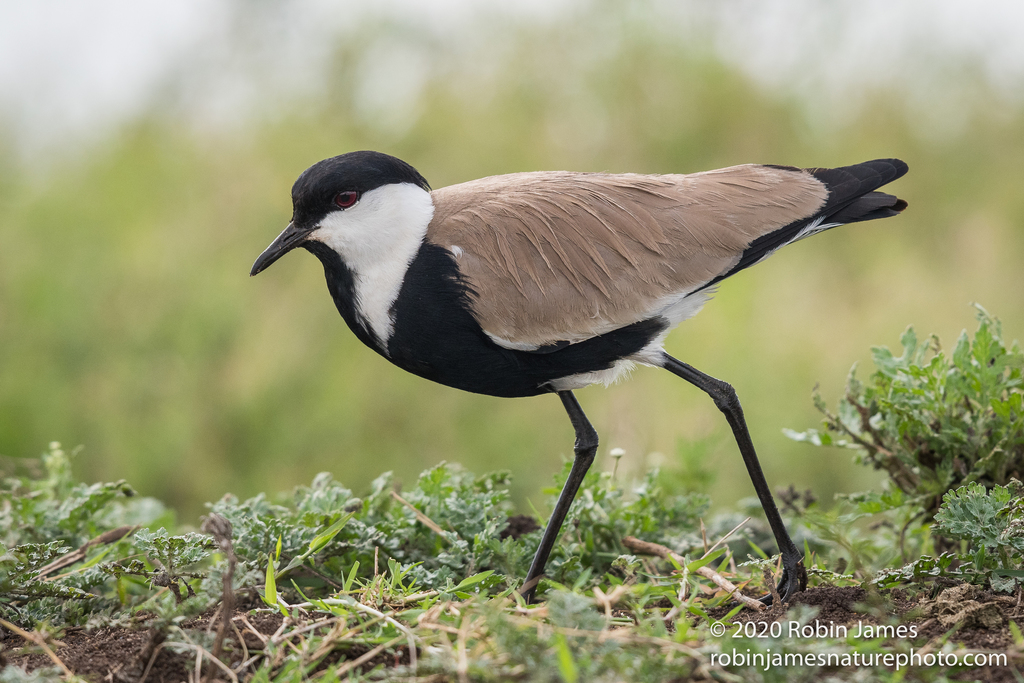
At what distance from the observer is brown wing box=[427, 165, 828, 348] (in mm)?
3082

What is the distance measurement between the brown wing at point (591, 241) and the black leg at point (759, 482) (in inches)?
12.2

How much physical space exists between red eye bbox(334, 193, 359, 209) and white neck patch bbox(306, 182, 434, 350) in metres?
0.02

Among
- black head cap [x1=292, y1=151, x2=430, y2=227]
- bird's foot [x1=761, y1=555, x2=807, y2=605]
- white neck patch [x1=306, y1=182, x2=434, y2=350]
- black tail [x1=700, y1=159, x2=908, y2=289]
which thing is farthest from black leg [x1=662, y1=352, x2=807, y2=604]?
black head cap [x1=292, y1=151, x2=430, y2=227]

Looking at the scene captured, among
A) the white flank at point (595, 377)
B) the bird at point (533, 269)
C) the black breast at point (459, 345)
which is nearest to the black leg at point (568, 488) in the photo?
the bird at point (533, 269)

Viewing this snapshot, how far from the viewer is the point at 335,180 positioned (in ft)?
10.2

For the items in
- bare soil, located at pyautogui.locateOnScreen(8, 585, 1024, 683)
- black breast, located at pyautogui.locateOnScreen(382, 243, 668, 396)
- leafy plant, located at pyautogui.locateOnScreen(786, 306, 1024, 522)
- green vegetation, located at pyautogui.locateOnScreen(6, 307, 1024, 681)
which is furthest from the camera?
leafy plant, located at pyautogui.locateOnScreen(786, 306, 1024, 522)

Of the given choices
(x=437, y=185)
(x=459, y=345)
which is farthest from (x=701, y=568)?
(x=437, y=185)

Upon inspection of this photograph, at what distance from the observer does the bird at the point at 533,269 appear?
3047 millimetres

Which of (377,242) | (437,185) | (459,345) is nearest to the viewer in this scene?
(459,345)

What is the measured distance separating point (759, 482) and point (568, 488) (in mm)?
684

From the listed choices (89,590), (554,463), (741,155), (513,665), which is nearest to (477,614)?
(513,665)

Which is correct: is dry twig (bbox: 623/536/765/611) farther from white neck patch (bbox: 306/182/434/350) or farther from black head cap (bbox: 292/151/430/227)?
black head cap (bbox: 292/151/430/227)

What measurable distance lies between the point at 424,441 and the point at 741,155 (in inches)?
161

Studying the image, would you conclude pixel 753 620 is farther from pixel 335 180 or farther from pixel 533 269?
pixel 335 180
